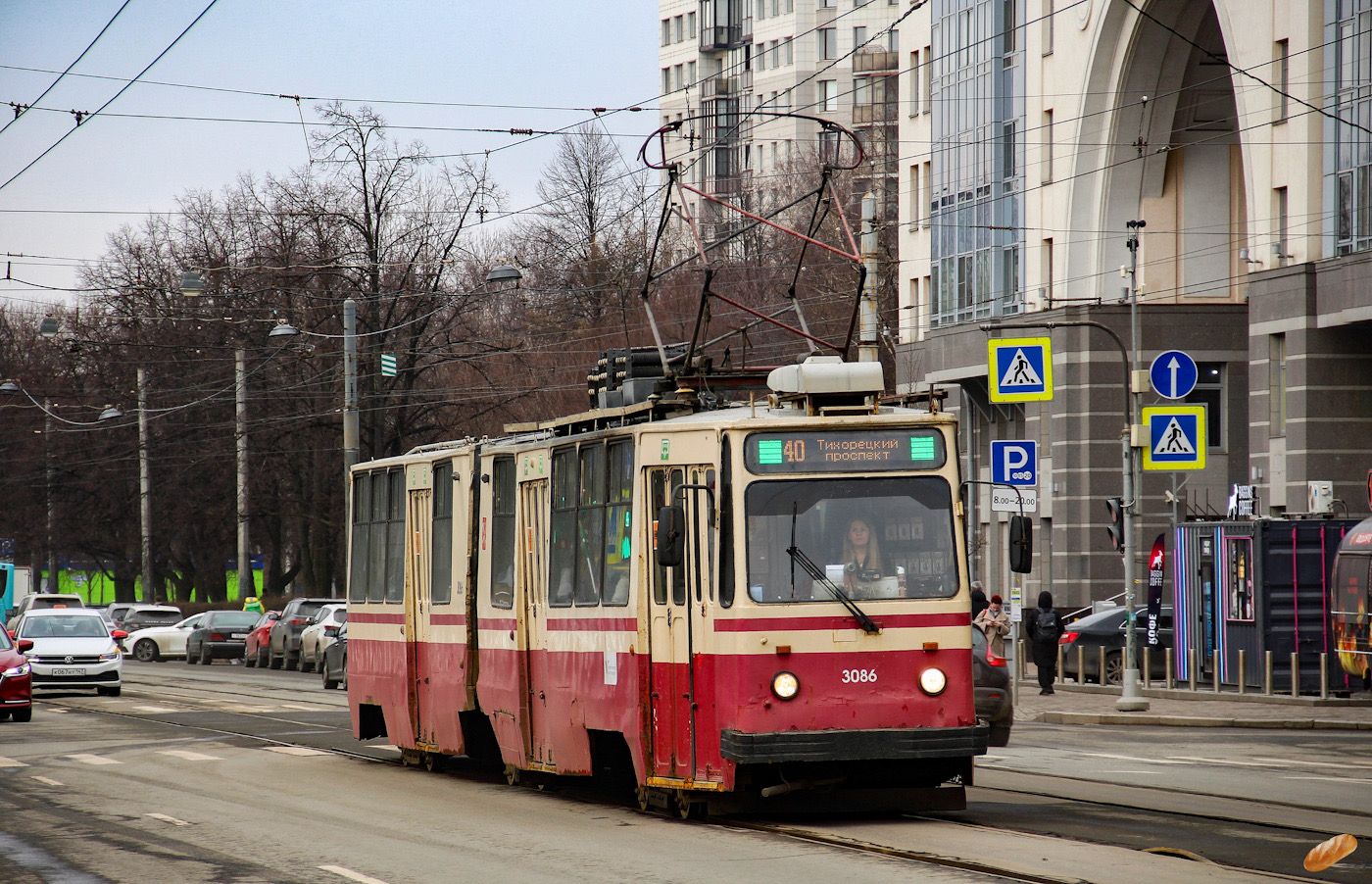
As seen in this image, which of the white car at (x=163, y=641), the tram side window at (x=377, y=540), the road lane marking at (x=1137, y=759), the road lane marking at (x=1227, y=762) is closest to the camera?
the road lane marking at (x=1227, y=762)

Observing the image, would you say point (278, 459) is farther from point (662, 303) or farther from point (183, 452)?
point (662, 303)

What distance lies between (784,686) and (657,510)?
5.36 feet

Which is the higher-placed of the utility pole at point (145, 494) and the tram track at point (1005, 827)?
the utility pole at point (145, 494)

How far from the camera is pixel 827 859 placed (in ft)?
35.2

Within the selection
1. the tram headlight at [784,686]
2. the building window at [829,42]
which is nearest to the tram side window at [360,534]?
the tram headlight at [784,686]

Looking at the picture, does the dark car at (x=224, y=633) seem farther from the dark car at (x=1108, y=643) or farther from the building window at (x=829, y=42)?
the building window at (x=829, y=42)

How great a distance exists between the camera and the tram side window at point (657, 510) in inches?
509

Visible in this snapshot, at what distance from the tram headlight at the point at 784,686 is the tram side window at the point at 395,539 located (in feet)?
22.3

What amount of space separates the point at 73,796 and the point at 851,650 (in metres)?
6.65

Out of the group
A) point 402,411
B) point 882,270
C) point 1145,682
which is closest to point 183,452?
point 402,411

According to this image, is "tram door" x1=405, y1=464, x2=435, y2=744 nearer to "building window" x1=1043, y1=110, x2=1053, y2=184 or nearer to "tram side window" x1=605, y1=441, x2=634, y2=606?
"tram side window" x1=605, y1=441, x2=634, y2=606

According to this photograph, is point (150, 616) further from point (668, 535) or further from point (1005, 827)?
point (1005, 827)

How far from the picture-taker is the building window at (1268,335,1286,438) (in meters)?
40.1

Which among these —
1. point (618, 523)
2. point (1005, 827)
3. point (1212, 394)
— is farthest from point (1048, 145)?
point (1005, 827)
